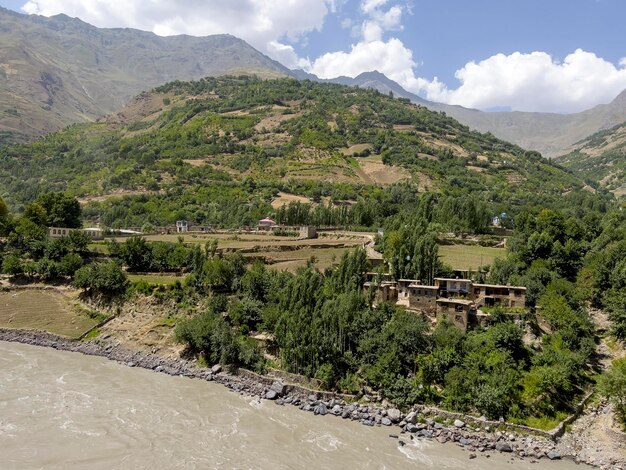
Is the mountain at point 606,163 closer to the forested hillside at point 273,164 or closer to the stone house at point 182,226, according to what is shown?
the forested hillside at point 273,164

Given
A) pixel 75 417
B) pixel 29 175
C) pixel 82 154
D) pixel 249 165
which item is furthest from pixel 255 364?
pixel 82 154

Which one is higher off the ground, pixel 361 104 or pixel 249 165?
pixel 361 104

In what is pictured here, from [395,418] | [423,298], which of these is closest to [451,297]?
[423,298]

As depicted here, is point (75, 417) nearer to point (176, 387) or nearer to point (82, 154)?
point (176, 387)

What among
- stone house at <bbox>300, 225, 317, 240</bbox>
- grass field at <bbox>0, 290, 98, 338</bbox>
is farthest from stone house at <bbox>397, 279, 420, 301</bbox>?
grass field at <bbox>0, 290, 98, 338</bbox>

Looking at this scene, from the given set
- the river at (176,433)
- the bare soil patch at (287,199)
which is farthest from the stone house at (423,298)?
the bare soil patch at (287,199)

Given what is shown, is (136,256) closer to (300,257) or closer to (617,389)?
(300,257)
